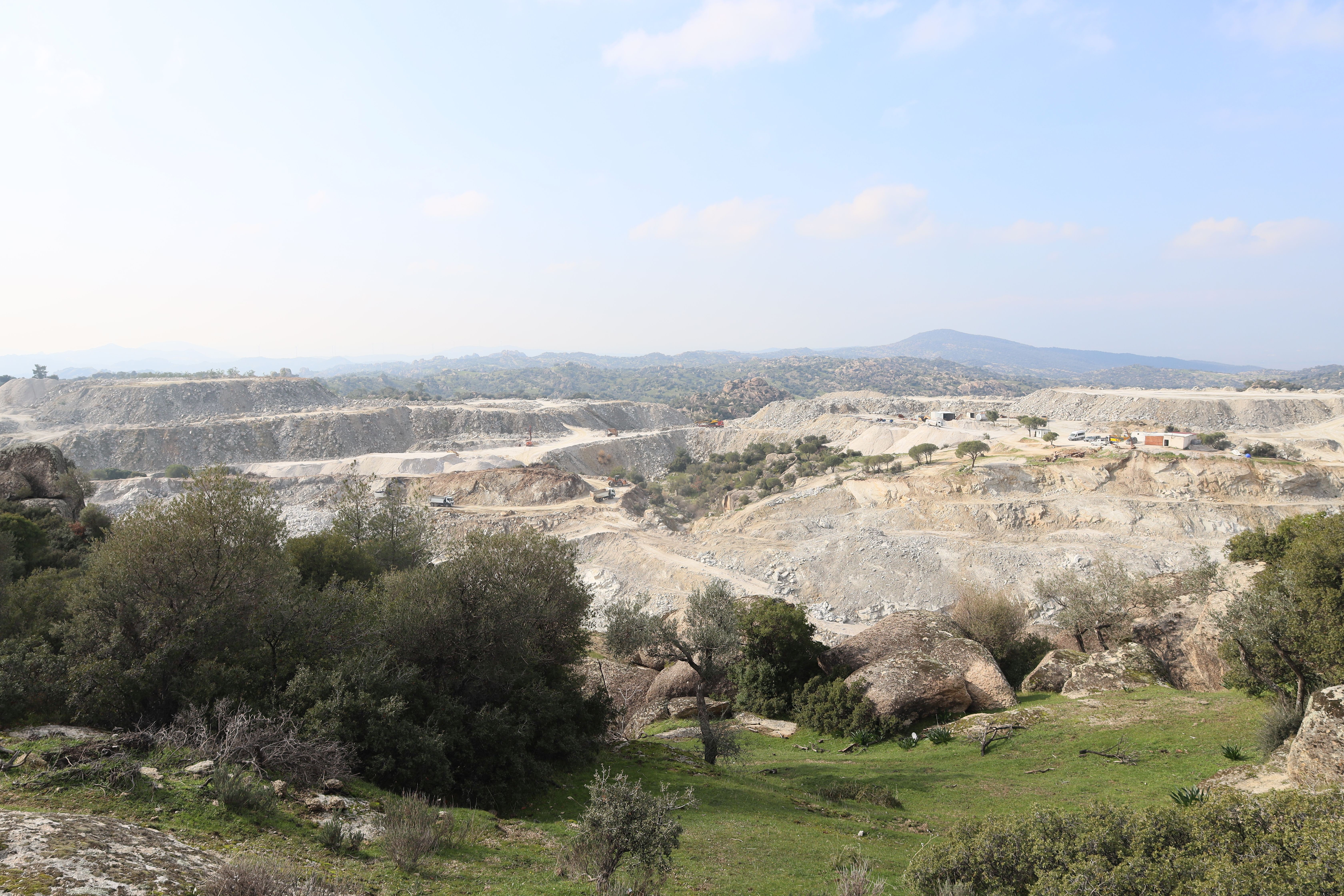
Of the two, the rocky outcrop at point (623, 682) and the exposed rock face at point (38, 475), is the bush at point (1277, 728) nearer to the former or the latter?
the rocky outcrop at point (623, 682)

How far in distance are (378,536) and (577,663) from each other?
738 inches

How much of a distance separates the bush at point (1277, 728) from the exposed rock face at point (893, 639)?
11.8 meters

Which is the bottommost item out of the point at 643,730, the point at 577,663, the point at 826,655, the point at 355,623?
the point at 643,730

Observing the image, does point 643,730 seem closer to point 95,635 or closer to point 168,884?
point 95,635

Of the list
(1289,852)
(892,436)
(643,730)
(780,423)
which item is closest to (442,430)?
(780,423)

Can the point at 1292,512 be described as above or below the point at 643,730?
above

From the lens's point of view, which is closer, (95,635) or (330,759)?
(330,759)

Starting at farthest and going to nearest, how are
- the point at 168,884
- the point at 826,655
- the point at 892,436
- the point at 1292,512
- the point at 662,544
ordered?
1. the point at 892,436
2. the point at 662,544
3. the point at 1292,512
4. the point at 826,655
5. the point at 168,884

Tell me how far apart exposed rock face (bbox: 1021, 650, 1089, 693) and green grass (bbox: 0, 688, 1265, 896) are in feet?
3.67

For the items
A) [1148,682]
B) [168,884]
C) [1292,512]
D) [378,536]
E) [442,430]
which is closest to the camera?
[168,884]

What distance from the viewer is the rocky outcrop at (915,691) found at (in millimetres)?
24094

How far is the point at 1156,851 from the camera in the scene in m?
8.05

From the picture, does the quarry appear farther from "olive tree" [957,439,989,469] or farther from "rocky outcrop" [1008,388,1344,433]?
"olive tree" [957,439,989,469]

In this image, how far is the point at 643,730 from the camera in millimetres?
27203
